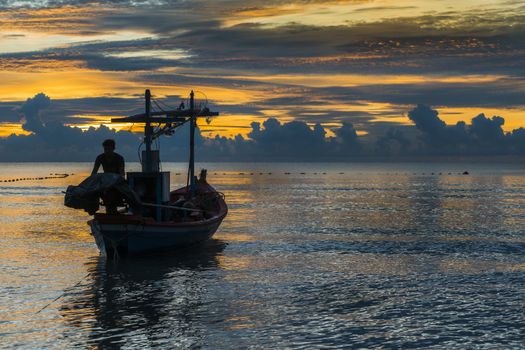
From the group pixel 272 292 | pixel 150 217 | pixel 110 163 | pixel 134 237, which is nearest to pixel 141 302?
pixel 272 292

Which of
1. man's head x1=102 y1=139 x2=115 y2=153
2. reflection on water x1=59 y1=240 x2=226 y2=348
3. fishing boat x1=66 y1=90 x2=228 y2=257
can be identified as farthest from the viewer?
fishing boat x1=66 y1=90 x2=228 y2=257

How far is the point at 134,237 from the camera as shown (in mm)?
30109

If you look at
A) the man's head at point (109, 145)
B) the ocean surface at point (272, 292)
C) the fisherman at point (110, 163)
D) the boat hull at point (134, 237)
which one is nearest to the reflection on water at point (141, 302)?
the ocean surface at point (272, 292)

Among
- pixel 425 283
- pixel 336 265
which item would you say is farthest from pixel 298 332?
pixel 336 265

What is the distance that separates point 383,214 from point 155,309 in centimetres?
4702

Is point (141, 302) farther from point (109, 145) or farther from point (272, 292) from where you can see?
point (109, 145)

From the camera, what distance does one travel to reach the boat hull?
29.2m

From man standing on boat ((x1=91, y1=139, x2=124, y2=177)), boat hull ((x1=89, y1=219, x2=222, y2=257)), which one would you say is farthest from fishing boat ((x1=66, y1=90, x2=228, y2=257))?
man standing on boat ((x1=91, y1=139, x2=124, y2=177))

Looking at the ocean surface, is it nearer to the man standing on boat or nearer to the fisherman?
the fisherman

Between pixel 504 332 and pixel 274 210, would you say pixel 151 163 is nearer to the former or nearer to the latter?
pixel 504 332

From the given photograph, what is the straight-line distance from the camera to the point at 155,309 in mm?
21156

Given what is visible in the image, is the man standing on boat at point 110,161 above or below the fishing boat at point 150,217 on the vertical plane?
above

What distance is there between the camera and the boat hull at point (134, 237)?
29203 millimetres

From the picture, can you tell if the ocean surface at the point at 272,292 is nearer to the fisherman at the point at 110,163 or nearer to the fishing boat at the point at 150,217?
the fishing boat at the point at 150,217
